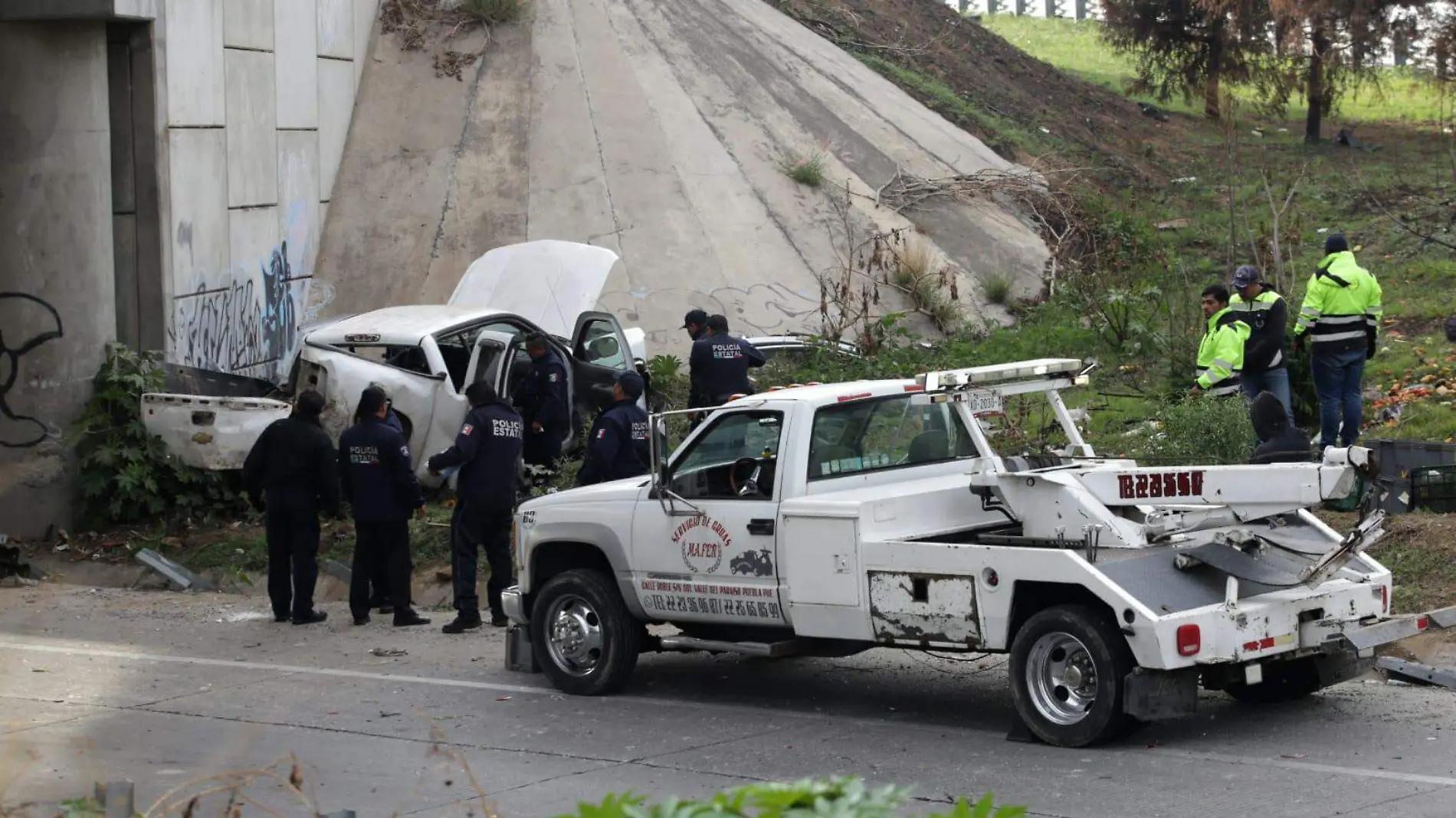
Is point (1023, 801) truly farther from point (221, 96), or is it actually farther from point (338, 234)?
point (338, 234)

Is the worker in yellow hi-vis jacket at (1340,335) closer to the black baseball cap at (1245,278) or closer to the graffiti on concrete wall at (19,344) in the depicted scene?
the black baseball cap at (1245,278)

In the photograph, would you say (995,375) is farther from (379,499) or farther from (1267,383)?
(1267,383)

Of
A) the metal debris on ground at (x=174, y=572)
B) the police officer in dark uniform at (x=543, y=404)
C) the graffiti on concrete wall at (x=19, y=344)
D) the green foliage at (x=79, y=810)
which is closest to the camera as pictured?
the green foliage at (x=79, y=810)

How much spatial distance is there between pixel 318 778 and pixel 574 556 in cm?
270

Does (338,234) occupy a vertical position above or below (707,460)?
above

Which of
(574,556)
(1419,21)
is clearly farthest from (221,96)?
(1419,21)

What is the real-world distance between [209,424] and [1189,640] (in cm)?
1062

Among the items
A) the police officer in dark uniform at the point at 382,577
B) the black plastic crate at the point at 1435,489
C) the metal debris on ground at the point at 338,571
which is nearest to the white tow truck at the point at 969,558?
the police officer in dark uniform at the point at 382,577

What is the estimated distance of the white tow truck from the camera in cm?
837

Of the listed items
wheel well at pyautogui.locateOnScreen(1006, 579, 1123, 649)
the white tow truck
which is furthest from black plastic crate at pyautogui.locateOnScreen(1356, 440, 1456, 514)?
wheel well at pyautogui.locateOnScreen(1006, 579, 1123, 649)

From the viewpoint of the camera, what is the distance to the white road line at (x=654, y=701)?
7953 mm

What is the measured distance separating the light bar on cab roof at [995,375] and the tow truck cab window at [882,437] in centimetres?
33

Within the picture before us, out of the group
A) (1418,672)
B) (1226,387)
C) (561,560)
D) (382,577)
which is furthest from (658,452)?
(1226,387)

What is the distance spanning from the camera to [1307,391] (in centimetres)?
1617
